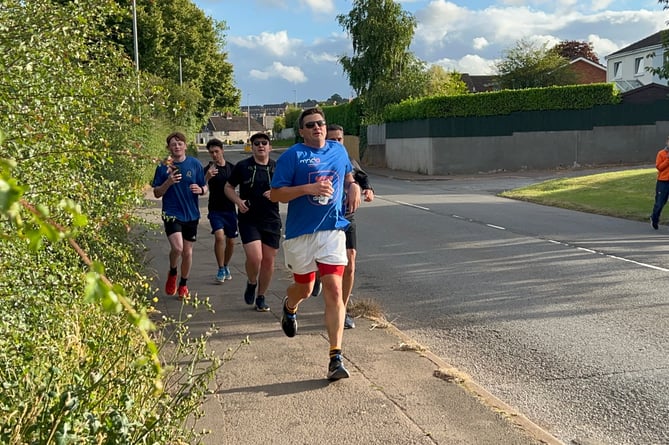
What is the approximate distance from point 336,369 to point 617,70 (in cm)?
6723

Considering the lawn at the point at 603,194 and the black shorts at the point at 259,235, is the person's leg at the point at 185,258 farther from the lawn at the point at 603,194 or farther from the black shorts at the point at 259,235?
the lawn at the point at 603,194

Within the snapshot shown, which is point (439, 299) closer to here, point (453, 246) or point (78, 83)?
point (453, 246)

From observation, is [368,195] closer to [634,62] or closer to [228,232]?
[228,232]

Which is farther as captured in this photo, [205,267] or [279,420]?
[205,267]

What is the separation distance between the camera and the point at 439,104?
35.0m

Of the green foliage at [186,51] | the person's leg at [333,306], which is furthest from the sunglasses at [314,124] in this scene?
the green foliage at [186,51]

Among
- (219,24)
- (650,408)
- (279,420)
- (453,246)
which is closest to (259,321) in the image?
(279,420)

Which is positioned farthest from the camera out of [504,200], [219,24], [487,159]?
[219,24]

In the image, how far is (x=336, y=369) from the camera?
4.96m

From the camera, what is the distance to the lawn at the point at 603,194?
17000mm

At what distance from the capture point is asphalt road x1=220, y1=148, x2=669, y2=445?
4.82 meters

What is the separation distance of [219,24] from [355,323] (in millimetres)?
47725

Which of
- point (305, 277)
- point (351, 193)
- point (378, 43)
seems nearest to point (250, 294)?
point (351, 193)

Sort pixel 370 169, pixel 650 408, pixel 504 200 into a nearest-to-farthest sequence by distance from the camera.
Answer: pixel 650 408, pixel 504 200, pixel 370 169
